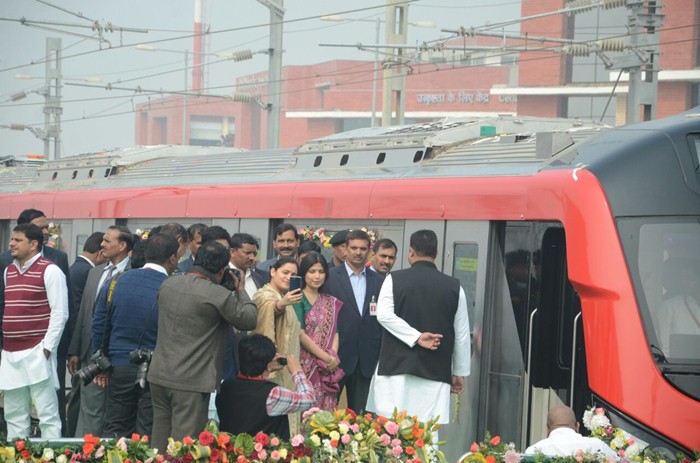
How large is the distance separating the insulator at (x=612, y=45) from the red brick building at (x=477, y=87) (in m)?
1.84

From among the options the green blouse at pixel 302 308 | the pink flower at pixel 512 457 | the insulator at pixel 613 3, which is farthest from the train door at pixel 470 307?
the insulator at pixel 613 3

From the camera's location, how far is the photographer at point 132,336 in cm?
908

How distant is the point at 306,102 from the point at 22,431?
83.3 metres

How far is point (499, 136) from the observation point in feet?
40.9

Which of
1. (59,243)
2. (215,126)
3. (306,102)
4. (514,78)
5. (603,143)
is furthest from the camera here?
(215,126)

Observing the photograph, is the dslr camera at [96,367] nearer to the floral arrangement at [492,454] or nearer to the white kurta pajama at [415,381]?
the white kurta pajama at [415,381]

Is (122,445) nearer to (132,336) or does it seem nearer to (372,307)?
(132,336)

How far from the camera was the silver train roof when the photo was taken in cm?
1095

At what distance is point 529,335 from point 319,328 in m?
1.49

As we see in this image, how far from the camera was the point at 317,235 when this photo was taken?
42.7 ft

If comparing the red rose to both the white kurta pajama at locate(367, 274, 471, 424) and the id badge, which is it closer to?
the white kurta pajama at locate(367, 274, 471, 424)

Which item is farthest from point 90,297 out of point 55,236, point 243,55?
point 243,55

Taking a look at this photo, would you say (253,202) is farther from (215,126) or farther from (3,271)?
(215,126)

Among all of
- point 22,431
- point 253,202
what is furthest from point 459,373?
point 253,202
